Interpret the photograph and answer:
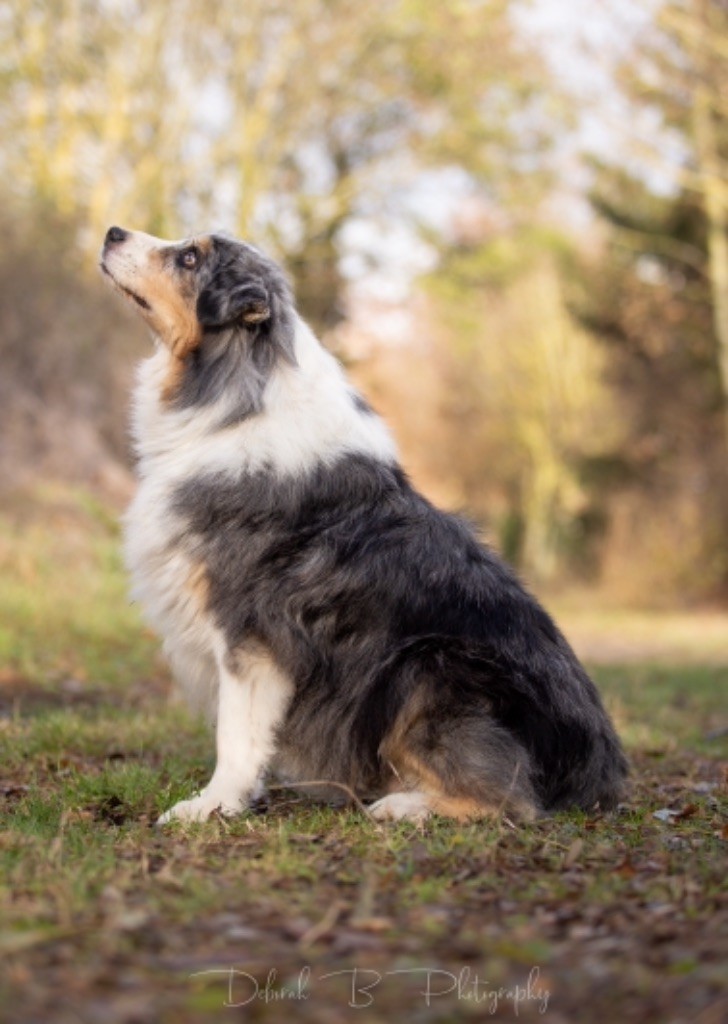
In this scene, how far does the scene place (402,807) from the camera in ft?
16.1

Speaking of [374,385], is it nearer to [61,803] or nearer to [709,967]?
[61,803]

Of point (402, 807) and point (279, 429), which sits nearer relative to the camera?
point (402, 807)

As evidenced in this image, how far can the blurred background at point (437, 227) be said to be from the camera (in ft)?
57.7

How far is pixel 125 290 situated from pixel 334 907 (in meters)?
3.34

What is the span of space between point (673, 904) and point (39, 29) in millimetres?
20464

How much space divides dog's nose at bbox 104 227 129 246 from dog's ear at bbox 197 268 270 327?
53 centimetres

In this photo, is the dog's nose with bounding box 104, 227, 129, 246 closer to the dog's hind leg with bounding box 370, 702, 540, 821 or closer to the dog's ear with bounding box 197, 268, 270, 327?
the dog's ear with bounding box 197, 268, 270, 327

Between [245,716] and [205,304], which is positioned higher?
[205,304]

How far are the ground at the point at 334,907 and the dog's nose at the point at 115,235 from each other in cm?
245

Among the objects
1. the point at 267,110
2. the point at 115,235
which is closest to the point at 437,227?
the point at 267,110

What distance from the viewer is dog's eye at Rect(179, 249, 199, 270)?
223 inches

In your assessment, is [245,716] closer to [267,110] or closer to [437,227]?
[267,110]

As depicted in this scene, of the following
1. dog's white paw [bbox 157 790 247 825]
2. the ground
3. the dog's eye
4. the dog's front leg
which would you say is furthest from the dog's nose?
dog's white paw [bbox 157 790 247 825]

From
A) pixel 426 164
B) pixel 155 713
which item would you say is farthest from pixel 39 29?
pixel 155 713
